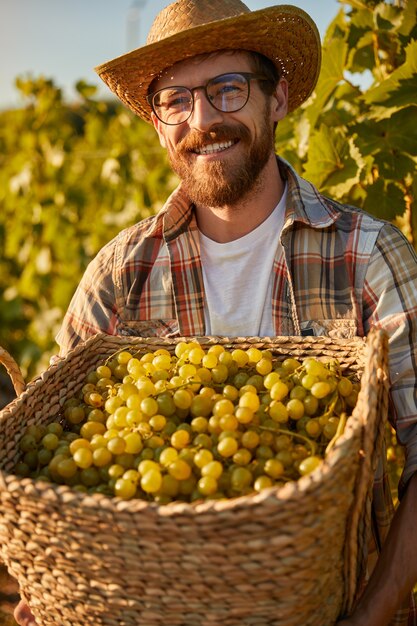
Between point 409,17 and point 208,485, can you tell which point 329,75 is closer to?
point 409,17

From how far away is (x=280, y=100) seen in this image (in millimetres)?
2357

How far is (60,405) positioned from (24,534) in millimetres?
457

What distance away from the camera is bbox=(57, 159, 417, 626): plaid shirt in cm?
188

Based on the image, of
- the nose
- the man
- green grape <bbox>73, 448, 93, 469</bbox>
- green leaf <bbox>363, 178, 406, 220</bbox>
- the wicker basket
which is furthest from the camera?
green leaf <bbox>363, 178, 406, 220</bbox>

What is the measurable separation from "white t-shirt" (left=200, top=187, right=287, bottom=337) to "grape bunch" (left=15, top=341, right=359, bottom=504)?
453 millimetres

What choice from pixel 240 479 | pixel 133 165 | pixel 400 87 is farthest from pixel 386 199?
pixel 133 165

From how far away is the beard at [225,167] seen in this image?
2.14 meters

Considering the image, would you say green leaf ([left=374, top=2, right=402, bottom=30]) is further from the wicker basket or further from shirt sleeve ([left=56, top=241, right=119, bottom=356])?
the wicker basket

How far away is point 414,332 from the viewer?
6.08 ft

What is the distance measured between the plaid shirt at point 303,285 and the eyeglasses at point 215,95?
30 centimetres

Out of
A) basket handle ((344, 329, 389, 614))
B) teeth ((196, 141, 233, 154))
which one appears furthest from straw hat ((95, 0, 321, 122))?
basket handle ((344, 329, 389, 614))

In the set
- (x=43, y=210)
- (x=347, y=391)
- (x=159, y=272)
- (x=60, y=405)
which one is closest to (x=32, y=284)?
(x=43, y=210)

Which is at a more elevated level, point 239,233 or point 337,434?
point 239,233

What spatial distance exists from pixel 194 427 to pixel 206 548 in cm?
31
